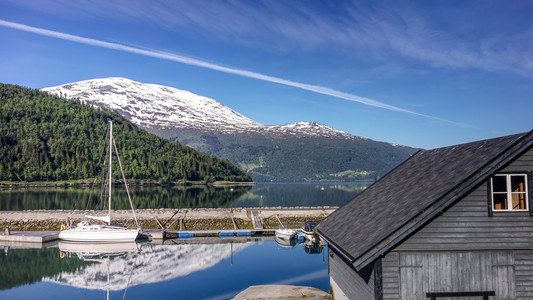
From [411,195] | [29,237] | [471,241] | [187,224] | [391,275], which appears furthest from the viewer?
[187,224]

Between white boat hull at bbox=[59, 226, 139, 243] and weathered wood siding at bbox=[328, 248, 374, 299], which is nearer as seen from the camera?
weathered wood siding at bbox=[328, 248, 374, 299]

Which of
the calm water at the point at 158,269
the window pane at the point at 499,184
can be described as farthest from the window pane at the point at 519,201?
the calm water at the point at 158,269

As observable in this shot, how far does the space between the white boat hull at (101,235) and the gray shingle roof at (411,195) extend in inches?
1605

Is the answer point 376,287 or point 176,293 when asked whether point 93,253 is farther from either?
point 376,287

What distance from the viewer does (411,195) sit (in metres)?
16.7

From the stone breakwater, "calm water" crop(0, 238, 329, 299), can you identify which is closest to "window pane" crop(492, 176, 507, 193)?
"calm water" crop(0, 238, 329, 299)

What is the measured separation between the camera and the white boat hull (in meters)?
56.5

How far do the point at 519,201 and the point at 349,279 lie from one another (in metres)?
7.48

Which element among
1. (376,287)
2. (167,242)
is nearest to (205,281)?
(167,242)

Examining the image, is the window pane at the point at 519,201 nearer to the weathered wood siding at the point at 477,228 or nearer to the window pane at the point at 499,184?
the weathered wood siding at the point at 477,228

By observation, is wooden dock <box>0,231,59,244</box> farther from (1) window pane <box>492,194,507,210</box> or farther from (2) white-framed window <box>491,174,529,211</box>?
(2) white-framed window <box>491,174,529,211</box>

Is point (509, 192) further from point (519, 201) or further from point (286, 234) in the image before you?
point (286, 234)

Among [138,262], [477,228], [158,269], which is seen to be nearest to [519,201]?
[477,228]

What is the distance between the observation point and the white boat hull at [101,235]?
56531 millimetres
